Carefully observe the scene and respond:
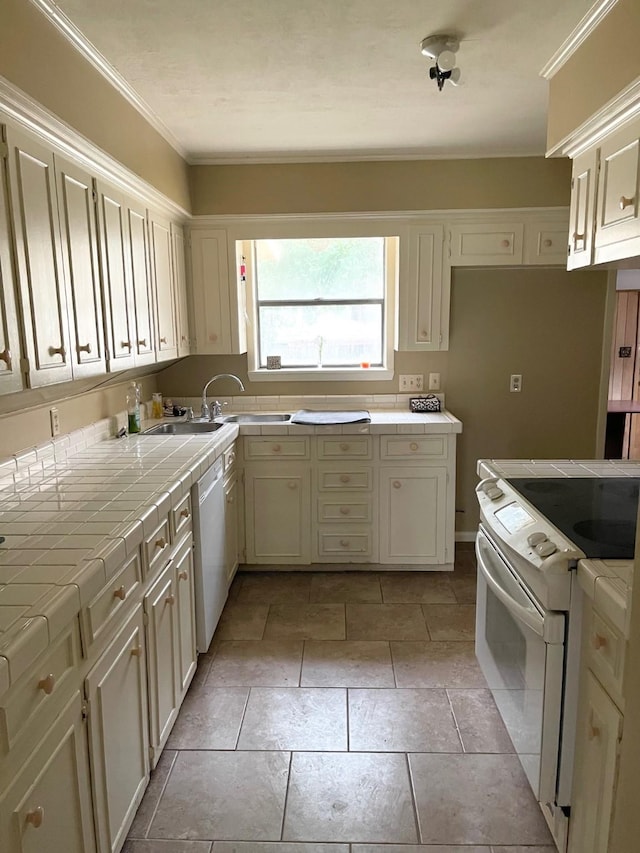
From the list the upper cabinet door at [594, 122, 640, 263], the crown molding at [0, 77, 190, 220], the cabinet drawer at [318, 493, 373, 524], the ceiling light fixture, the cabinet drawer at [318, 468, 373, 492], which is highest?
the ceiling light fixture

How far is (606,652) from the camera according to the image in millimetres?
1379

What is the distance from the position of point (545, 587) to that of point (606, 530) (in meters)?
0.30

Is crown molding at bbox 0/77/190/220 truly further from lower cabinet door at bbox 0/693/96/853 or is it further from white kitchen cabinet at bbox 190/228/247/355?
lower cabinet door at bbox 0/693/96/853

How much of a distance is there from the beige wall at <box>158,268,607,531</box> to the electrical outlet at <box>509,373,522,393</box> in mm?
30

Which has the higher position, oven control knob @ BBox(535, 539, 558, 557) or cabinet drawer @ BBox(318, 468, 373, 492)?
oven control knob @ BBox(535, 539, 558, 557)

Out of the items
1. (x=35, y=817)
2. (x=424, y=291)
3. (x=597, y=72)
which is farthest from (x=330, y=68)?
(x=35, y=817)

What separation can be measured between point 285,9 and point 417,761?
8.66ft

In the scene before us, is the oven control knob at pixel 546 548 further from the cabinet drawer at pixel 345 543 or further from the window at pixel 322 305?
the window at pixel 322 305

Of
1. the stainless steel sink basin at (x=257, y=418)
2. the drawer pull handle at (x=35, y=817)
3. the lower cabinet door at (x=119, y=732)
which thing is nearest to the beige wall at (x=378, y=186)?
the stainless steel sink basin at (x=257, y=418)

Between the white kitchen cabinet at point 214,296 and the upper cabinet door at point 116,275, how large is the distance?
1.08 meters

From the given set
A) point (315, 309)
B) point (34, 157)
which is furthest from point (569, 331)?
point (34, 157)

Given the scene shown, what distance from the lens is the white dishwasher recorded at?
2529 millimetres

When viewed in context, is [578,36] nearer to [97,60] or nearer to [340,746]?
[97,60]

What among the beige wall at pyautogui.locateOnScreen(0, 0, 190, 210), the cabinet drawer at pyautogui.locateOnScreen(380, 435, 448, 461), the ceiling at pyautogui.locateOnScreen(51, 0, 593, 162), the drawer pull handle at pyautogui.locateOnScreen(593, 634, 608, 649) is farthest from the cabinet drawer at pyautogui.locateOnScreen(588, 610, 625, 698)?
the beige wall at pyautogui.locateOnScreen(0, 0, 190, 210)
